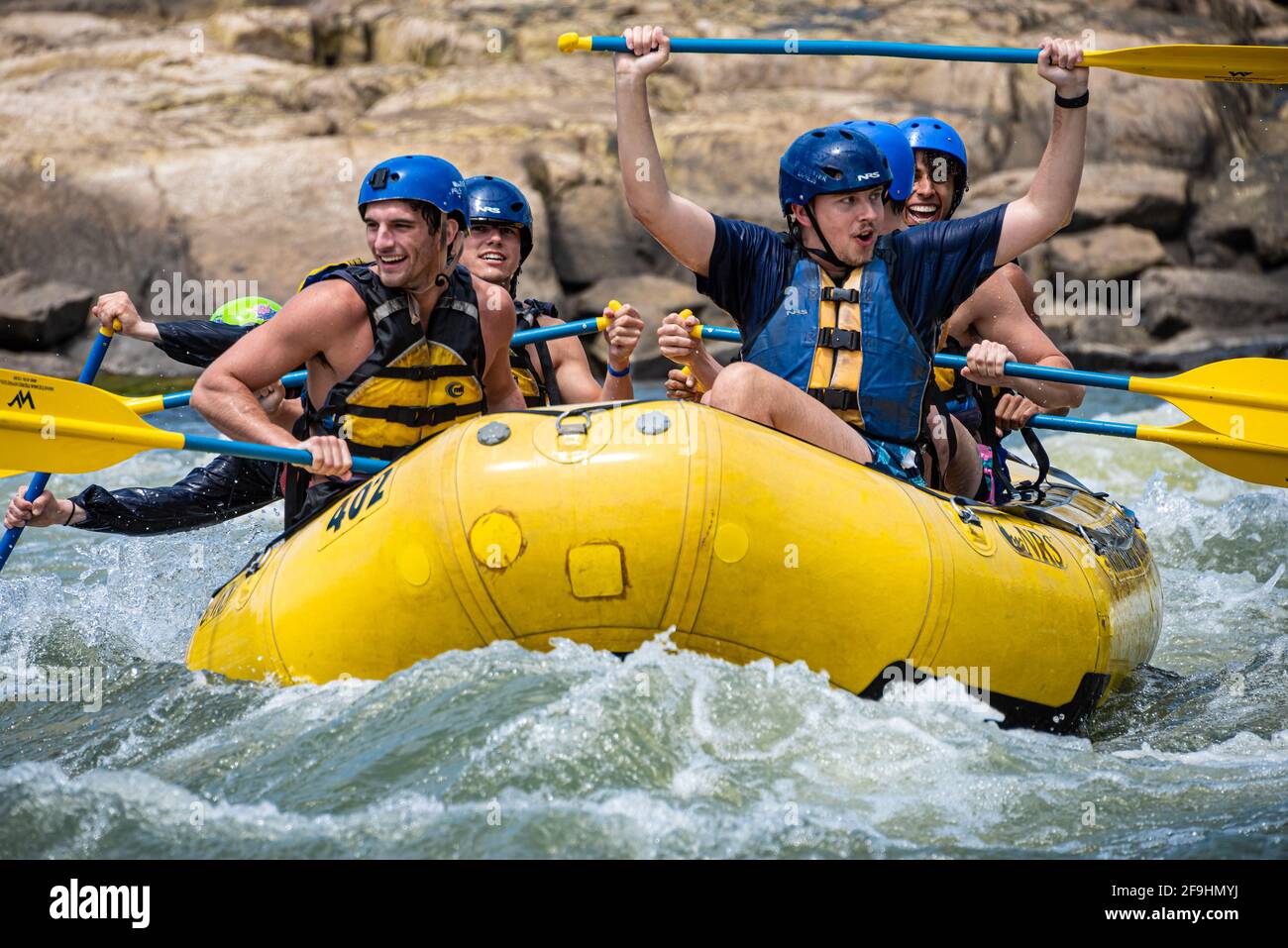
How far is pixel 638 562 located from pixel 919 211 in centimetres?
257

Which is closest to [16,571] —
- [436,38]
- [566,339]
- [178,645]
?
[178,645]

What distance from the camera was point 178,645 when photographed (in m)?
4.87

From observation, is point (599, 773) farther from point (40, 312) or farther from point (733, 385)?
point (40, 312)

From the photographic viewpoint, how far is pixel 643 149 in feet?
13.2

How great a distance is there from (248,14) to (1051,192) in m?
14.9

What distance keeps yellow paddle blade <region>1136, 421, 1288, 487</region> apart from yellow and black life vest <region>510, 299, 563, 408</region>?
232 centimetres

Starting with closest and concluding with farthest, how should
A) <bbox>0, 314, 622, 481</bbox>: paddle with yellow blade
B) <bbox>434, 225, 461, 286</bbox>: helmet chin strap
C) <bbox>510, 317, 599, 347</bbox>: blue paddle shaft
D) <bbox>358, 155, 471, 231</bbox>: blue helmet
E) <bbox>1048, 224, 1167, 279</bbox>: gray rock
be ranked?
<bbox>358, 155, 471, 231</bbox>: blue helmet < <bbox>434, 225, 461, 286</bbox>: helmet chin strap < <bbox>0, 314, 622, 481</bbox>: paddle with yellow blade < <bbox>510, 317, 599, 347</bbox>: blue paddle shaft < <bbox>1048, 224, 1167, 279</bbox>: gray rock

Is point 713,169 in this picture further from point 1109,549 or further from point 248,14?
point 1109,549

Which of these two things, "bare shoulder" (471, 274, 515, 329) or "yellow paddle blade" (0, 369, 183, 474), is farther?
"bare shoulder" (471, 274, 515, 329)

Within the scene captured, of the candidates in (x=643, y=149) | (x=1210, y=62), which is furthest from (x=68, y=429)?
(x=1210, y=62)

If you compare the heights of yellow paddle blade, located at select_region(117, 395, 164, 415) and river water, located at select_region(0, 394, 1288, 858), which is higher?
yellow paddle blade, located at select_region(117, 395, 164, 415)

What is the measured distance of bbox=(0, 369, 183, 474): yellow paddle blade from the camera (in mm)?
4188

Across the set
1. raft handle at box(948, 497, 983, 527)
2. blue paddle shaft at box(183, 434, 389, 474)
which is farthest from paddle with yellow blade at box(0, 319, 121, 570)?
raft handle at box(948, 497, 983, 527)

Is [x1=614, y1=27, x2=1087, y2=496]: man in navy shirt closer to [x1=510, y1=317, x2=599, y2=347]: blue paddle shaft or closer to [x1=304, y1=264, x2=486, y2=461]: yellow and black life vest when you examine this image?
[x1=304, y1=264, x2=486, y2=461]: yellow and black life vest
